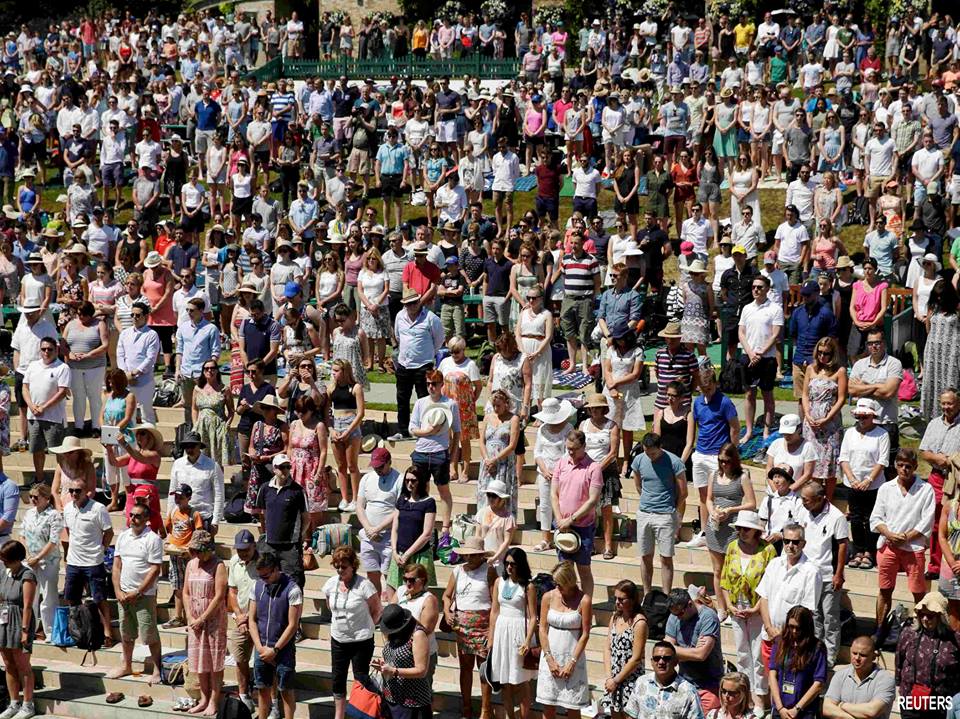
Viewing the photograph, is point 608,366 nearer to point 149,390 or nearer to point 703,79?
point 149,390

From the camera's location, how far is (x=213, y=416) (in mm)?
16953

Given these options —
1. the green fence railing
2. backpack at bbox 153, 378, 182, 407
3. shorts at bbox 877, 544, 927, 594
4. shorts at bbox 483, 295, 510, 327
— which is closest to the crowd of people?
shorts at bbox 877, 544, 927, 594

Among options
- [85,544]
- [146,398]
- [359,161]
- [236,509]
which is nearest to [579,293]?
[146,398]

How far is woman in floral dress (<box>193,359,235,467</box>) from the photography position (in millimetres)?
16938

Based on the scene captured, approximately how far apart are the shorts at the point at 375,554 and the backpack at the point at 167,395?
17.5 feet

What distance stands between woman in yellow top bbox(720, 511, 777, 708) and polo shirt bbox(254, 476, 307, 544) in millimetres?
3668

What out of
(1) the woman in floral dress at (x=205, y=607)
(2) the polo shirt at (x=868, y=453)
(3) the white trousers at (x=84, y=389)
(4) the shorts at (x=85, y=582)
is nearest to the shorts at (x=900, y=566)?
(2) the polo shirt at (x=868, y=453)

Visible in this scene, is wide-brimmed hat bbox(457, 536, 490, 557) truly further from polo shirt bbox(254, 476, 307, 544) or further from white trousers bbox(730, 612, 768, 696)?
white trousers bbox(730, 612, 768, 696)

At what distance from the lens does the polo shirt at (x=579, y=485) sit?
14398 mm

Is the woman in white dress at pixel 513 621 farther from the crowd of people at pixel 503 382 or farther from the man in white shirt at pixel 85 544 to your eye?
the man in white shirt at pixel 85 544

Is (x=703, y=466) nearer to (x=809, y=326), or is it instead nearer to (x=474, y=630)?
(x=474, y=630)

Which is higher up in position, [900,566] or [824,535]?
[824,535]

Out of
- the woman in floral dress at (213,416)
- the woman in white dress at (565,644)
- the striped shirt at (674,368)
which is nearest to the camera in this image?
the woman in white dress at (565,644)

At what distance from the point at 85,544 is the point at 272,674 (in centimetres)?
232
